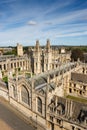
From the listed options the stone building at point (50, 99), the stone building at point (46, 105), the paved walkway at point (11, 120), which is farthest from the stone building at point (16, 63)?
the paved walkway at point (11, 120)

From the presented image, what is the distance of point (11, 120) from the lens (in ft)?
105

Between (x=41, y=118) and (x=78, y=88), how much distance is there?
69.2ft

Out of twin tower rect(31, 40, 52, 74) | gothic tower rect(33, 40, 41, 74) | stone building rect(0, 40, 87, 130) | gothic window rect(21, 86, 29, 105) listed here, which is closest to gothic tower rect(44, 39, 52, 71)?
twin tower rect(31, 40, 52, 74)

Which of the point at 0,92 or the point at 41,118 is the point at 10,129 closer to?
the point at 41,118

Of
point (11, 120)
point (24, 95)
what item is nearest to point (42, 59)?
point (24, 95)

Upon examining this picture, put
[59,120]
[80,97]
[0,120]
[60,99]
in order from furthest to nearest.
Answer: [80,97]
[0,120]
[60,99]
[59,120]

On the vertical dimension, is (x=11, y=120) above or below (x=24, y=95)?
below

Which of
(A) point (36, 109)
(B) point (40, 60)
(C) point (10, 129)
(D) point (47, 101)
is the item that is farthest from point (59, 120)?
(B) point (40, 60)

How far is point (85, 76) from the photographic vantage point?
46438 millimetres

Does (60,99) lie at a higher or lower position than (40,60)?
lower

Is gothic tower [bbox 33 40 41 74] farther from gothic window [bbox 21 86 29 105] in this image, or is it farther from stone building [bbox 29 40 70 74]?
gothic window [bbox 21 86 29 105]

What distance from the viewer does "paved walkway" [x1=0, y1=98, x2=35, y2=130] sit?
29.5 m

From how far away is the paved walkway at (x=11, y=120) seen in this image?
29547mm

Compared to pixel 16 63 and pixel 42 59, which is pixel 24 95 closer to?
pixel 42 59
